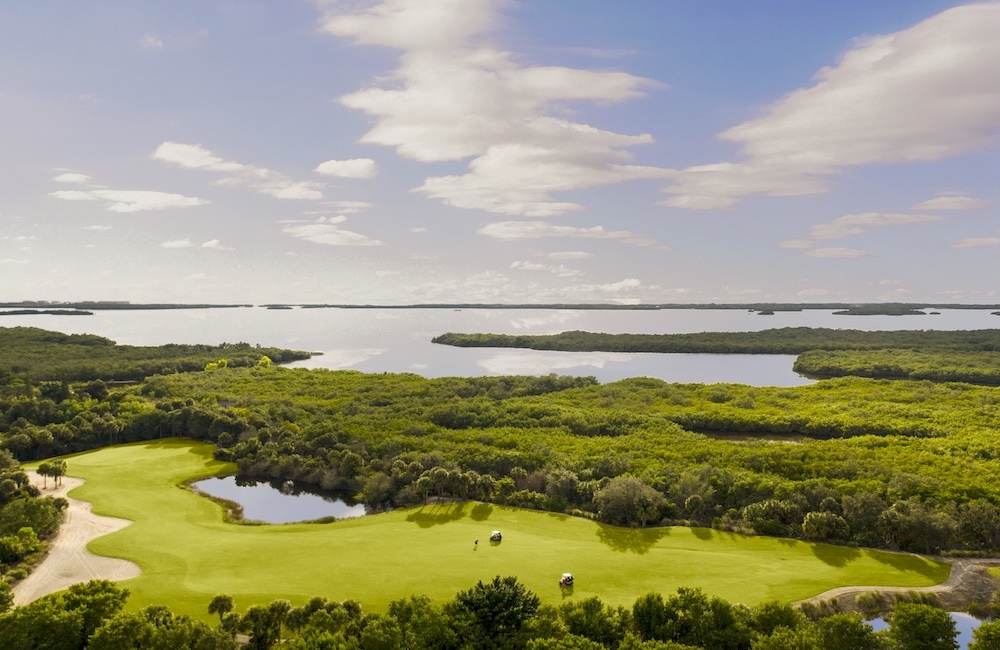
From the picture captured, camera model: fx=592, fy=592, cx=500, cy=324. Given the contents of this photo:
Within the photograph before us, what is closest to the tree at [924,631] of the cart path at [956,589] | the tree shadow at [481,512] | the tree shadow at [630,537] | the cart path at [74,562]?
the cart path at [956,589]

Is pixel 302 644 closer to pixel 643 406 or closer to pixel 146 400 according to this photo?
pixel 643 406

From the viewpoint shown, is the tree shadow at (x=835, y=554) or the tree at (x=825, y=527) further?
the tree at (x=825, y=527)

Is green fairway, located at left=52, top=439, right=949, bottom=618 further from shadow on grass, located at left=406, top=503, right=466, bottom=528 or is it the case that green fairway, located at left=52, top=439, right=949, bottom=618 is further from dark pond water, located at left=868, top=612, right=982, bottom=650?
dark pond water, located at left=868, top=612, right=982, bottom=650

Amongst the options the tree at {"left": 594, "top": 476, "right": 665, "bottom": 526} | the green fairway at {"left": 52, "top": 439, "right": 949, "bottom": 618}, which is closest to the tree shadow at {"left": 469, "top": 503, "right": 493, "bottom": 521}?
the green fairway at {"left": 52, "top": 439, "right": 949, "bottom": 618}

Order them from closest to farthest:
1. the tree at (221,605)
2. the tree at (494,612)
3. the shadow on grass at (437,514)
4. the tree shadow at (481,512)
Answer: the tree at (494,612) < the tree at (221,605) < the shadow on grass at (437,514) < the tree shadow at (481,512)

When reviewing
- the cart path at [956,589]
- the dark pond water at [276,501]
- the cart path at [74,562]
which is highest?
the cart path at [956,589]

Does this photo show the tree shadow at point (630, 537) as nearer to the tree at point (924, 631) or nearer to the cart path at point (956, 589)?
the cart path at point (956, 589)
